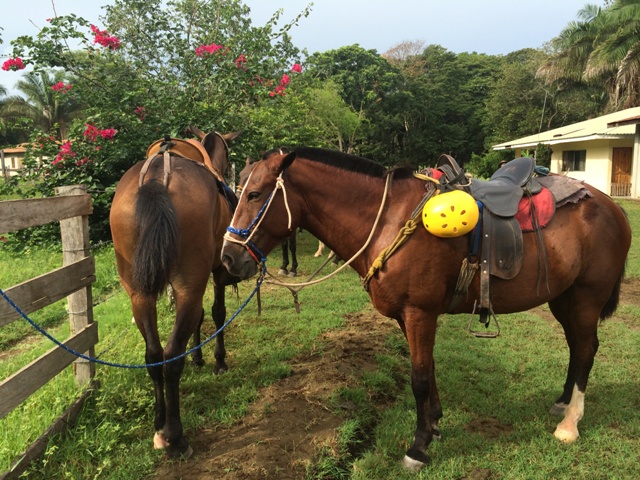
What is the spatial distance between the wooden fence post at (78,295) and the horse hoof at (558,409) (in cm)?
375

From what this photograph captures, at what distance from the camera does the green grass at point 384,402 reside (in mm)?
2811

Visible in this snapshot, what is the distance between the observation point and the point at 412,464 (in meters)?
2.83

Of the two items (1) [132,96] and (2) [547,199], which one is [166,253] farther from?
(1) [132,96]

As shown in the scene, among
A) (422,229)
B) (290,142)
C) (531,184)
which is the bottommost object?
(422,229)

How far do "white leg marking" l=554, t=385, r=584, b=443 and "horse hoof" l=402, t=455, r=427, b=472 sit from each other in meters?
1.11

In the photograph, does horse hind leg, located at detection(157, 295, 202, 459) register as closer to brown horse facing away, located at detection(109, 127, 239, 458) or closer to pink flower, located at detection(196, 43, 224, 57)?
brown horse facing away, located at detection(109, 127, 239, 458)

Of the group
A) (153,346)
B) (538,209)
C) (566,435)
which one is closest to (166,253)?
(153,346)

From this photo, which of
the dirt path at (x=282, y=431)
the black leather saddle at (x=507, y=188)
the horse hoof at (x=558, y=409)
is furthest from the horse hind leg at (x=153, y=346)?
the horse hoof at (x=558, y=409)

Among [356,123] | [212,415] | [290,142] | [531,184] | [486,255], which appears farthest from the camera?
[356,123]

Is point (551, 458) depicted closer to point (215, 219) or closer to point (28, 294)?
point (215, 219)

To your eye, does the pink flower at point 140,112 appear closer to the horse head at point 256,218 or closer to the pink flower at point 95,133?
the pink flower at point 95,133

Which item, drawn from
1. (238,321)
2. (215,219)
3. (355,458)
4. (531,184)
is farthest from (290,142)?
(355,458)

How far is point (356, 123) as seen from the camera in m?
28.0

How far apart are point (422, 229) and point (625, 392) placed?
2608 millimetres
